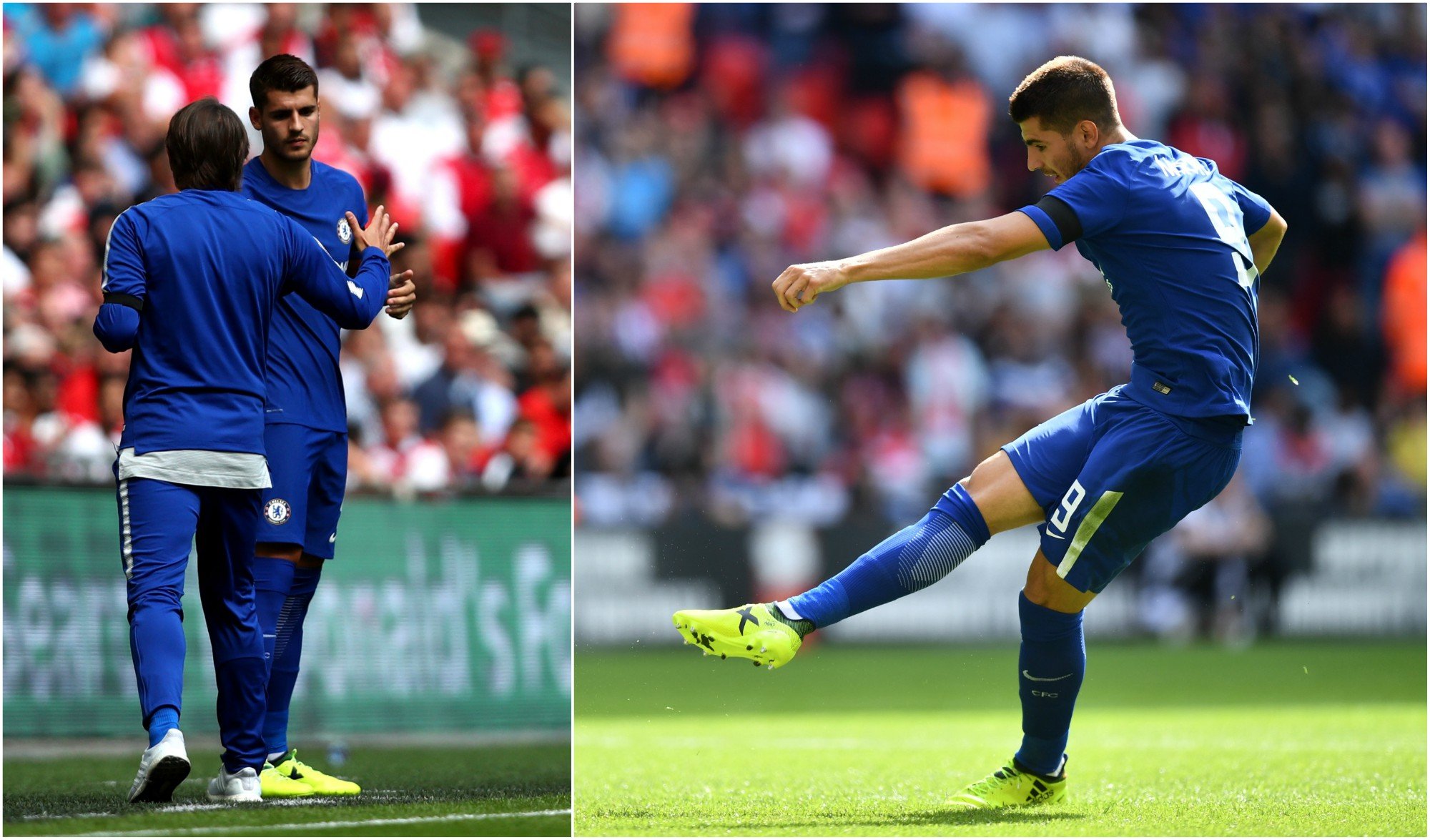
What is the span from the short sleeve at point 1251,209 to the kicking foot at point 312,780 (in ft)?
9.62

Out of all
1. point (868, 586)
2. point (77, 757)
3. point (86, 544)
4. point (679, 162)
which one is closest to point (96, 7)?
point (86, 544)

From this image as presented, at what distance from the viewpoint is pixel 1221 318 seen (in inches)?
173

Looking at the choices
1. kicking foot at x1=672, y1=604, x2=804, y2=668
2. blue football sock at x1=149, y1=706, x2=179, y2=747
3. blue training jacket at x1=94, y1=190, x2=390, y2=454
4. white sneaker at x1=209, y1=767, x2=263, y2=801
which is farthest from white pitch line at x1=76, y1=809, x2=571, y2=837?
blue training jacket at x1=94, y1=190, x2=390, y2=454

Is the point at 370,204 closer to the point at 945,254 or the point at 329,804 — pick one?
the point at 329,804

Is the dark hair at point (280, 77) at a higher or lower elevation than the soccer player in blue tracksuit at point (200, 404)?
higher

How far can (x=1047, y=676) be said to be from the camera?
4605 mm

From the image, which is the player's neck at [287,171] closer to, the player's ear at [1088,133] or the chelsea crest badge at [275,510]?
the chelsea crest badge at [275,510]

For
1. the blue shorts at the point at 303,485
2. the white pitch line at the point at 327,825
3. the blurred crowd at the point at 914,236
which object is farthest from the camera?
the blurred crowd at the point at 914,236

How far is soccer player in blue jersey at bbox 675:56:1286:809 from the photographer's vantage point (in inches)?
169

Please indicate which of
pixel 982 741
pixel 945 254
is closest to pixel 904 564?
pixel 945 254

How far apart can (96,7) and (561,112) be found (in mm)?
2770

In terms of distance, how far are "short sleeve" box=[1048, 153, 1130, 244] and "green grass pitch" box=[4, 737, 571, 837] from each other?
1.95 m

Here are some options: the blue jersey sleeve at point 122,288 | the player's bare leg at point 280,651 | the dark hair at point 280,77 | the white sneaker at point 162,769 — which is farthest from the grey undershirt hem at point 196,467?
the dark hair at point 280,77

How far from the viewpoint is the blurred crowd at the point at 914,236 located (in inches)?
522
